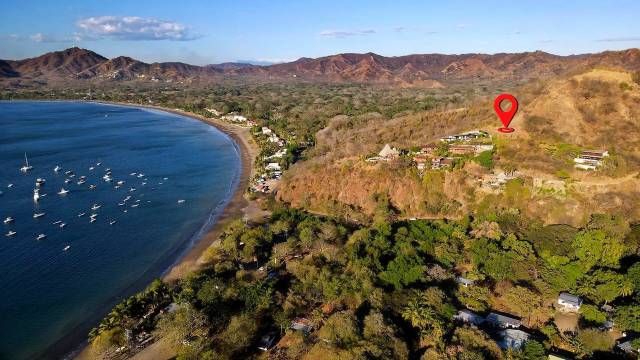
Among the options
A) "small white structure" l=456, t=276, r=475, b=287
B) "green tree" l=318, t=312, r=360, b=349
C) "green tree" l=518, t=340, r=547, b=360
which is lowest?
"green tree" l=518, t=340, r=547, b=360

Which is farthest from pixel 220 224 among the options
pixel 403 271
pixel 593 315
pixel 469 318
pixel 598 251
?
pixel 598 251

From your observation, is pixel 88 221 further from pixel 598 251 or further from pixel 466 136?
pixel 598 251

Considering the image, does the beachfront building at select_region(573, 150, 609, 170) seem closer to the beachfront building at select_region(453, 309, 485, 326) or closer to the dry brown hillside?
the dry brown hillside

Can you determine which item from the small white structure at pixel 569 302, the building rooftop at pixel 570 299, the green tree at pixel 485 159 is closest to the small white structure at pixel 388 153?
the green tree at pixel 485 159

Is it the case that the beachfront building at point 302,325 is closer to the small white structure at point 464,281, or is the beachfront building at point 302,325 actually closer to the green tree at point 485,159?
the small white structure at point 464,281

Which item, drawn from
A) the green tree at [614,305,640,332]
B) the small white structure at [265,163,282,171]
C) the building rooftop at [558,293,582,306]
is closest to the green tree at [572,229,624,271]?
the building rooftop at [558,293,582,306]
